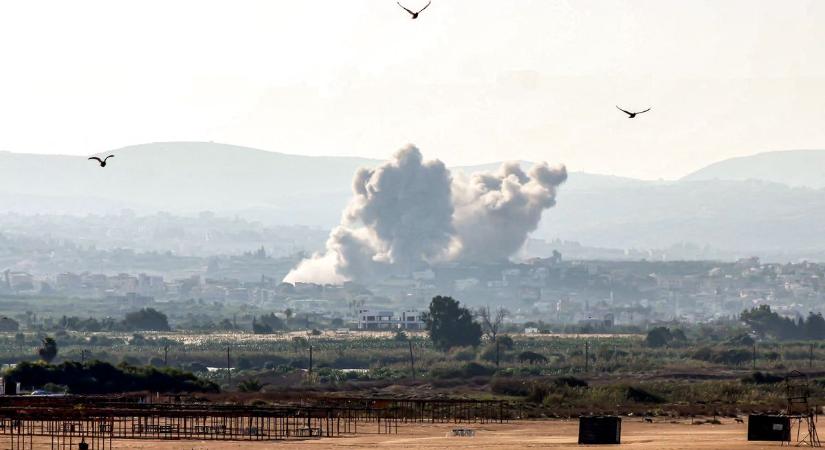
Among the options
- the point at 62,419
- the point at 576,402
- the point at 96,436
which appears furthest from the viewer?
the point at 576,402

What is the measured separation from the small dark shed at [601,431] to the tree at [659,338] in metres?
122

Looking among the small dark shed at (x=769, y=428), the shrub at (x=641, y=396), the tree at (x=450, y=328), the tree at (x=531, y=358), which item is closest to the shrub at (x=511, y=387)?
the shrub at (x=641, y=396)

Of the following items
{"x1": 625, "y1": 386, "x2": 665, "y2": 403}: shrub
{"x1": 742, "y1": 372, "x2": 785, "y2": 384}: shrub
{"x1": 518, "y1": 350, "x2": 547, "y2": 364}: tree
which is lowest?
{"x1": 625, "y1": 386, "x2": 665, "y2": 403}: shrub

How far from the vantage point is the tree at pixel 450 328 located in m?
173

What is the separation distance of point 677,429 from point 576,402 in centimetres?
2139

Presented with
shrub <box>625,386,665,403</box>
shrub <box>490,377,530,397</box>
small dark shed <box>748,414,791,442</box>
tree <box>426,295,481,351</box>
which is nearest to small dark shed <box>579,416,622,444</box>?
small dark shed <box>748,414,791,442</box>

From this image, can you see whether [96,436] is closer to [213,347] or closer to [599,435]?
[599,435]

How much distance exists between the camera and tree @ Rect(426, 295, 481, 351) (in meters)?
173

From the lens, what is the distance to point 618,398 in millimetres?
99062

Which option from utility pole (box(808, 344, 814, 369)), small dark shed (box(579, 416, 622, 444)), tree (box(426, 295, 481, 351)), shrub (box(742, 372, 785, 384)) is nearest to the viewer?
small dark shed (box(579, 416, 622, 444))

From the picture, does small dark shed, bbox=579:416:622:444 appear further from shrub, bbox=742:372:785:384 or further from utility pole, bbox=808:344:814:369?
utility pole, bbox=808:344:814:369

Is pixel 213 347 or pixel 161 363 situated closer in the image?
pixel 161 363

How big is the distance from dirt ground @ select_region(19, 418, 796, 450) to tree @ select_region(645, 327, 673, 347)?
108 metres

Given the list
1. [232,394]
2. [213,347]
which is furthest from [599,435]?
[213,347]
